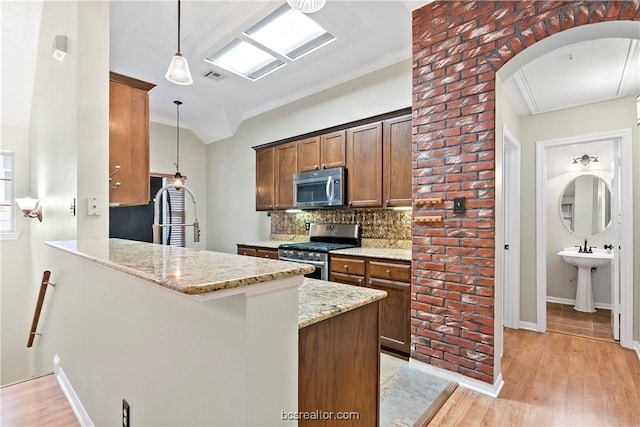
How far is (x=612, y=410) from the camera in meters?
2.01

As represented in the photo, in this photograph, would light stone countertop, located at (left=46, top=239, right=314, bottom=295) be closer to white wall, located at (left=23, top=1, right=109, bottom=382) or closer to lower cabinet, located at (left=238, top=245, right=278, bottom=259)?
white wall, located at (left=23, top=1, right=109, bottom=382)

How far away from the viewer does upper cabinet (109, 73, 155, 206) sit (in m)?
2.60

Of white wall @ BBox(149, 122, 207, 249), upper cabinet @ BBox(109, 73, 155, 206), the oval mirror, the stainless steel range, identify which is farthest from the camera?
white wall @ BBox(149, 122, 207, 249)

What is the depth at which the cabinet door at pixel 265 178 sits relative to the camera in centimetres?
442

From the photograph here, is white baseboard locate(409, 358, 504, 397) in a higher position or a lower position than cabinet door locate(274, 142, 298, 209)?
lower

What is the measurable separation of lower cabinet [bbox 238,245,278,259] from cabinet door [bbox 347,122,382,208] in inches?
48.1

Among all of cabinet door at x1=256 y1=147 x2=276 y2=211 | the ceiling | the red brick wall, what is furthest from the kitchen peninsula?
cabinet door at x1=256 y1=147 x2=276 y2=211

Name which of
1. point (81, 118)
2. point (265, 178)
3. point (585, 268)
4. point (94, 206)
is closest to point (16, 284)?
point (94, 206)

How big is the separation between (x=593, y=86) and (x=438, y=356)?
3.00m

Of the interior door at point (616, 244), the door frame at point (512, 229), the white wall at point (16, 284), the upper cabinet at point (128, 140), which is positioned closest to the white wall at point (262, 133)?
the door frame at point (512, 229)

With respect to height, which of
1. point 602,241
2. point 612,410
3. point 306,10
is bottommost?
point 612,410

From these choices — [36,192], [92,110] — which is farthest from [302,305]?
[36,192]

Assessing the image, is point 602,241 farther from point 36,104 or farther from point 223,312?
point 36,104

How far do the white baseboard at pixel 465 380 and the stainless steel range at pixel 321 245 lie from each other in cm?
120
